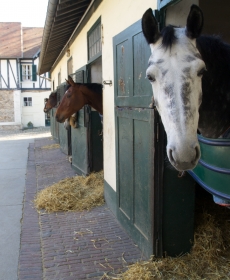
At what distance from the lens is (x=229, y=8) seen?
13.1ft

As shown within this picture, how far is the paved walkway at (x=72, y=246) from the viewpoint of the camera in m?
3.10

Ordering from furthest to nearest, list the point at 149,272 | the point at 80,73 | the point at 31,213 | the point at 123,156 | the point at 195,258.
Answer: the point at 80,73
the point at 31,213
the point at 123,156
the point at 195,258
the point at 149,272

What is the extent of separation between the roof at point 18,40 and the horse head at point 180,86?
1006 inches

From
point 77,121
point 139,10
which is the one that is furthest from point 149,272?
point 77,121

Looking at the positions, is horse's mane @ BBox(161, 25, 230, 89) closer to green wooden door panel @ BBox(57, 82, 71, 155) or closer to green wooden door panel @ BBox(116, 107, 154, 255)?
green wooden door panel @ BBox(116, 107, 154, 255)

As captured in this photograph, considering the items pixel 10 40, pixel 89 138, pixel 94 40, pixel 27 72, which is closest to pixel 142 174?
pixel 89 138

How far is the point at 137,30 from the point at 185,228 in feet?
6.81

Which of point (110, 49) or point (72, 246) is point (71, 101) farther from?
point (72, 246)

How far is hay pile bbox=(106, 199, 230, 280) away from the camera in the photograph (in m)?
2.85

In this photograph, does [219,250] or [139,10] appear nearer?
[219,250]

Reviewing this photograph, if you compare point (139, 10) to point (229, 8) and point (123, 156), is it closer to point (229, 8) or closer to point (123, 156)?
point (229, 8)

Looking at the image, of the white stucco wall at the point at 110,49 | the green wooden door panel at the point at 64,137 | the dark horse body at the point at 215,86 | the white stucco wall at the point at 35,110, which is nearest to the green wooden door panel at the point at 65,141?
the green wooden door panel at the point at 64,137

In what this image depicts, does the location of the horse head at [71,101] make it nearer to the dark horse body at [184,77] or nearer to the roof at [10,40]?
the dark horse body at [184,77]

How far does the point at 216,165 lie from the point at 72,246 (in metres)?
2.16
